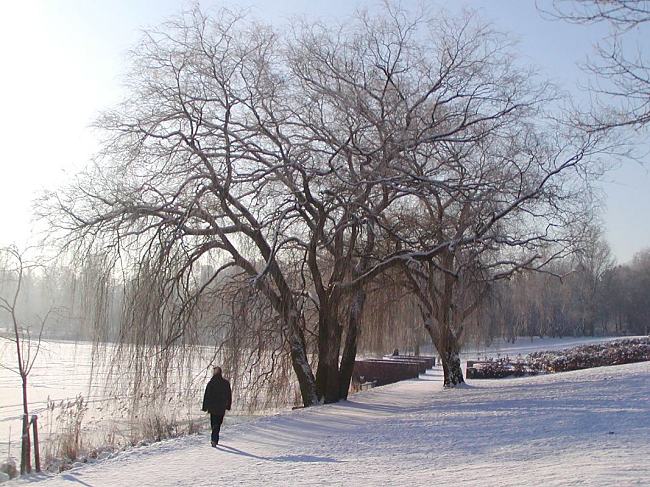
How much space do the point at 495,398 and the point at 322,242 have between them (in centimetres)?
544

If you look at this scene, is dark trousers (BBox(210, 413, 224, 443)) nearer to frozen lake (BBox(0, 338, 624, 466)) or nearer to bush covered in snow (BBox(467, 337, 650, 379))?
frozen lake (BBox(0, 338, 624, 466))

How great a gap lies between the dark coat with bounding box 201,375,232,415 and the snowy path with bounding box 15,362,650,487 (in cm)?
60

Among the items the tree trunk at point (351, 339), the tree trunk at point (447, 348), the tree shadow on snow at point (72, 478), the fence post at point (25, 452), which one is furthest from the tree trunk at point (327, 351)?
the tree shadow on snow at point (72, 478)

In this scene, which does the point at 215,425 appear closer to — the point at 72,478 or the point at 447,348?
the point at 72,478

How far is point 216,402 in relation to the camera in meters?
11.8

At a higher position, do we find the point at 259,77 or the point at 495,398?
the point at 259,77

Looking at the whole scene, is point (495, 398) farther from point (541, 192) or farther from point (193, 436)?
point (193, 436)

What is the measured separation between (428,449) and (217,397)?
12.1 ft

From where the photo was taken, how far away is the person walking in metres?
11.5

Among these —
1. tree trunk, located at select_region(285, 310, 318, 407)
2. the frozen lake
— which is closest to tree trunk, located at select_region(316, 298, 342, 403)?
tree trunk, located at select_region(285, 310, 318, 407)

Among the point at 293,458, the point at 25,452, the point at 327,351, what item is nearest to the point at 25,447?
the point at 25,452

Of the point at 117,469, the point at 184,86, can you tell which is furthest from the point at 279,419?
the point at 184,86

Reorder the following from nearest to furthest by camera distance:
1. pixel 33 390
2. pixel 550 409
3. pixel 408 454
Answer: pixel 408 454, pixel 550 409, pixel 33 390

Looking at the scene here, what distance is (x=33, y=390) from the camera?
89.7 ft
